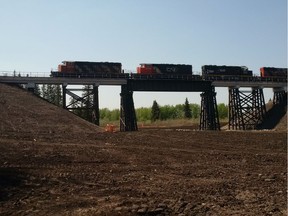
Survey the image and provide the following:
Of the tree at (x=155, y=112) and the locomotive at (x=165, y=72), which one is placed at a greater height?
the locomotive at (x=165, y=72)

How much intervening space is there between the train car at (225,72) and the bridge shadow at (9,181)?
137ft

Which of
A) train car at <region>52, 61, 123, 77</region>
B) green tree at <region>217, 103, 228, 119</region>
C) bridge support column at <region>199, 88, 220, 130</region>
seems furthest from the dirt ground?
green tree at <region>217, 103, 228, 119</region>

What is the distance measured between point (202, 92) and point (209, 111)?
9.90ft

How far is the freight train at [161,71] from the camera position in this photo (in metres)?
45.4

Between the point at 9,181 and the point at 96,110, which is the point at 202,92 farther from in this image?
the point at 9,181

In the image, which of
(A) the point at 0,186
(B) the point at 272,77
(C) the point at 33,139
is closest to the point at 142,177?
(A) the point at 0,186

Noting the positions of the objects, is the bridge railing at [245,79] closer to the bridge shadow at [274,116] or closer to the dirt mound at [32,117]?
the bridge shadow at [274,116]

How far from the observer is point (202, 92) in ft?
163

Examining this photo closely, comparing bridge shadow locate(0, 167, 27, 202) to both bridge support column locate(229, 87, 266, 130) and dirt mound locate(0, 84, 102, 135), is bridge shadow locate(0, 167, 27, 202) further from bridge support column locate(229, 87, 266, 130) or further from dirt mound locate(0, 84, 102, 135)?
bridge support column locate(229, 87, 266, 130)

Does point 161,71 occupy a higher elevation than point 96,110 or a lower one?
higher

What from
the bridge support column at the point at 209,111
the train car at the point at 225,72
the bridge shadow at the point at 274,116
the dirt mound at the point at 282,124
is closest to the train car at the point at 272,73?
the train car at the point at 225,72

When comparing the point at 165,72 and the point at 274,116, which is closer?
the point at 165,72

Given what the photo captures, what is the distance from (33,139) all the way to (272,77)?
44.6 metres

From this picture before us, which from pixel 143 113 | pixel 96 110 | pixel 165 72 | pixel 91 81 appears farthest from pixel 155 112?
pixel 96 110
